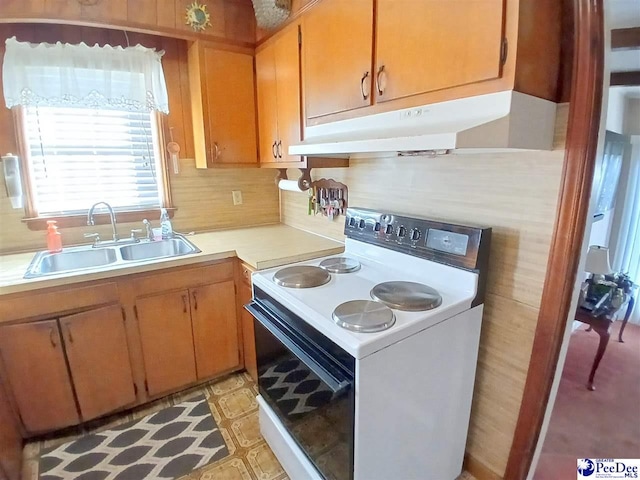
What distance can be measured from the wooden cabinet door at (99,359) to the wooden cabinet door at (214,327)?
0.37 meters

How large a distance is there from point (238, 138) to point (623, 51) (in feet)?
6.36

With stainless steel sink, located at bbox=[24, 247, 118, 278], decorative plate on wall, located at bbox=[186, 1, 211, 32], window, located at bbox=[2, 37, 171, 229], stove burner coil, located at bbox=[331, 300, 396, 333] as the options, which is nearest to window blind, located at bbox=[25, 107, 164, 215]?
window, located at bbox=[2, 37, 171, 229]

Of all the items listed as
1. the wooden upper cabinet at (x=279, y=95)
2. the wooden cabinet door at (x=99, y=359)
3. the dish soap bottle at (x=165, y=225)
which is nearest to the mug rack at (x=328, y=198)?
the wooden upper cabinet at (x=279, y=95)

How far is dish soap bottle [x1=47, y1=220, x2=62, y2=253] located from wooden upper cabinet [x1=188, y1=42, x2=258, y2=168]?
931mm

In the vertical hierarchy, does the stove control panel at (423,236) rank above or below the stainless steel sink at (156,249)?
above

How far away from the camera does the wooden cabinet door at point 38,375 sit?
1.58 metres

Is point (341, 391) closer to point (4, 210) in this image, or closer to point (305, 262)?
point (305, 262)

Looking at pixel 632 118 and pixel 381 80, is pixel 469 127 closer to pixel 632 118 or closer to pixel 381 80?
pixel 381 80

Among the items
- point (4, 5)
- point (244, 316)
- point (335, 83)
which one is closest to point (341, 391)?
point (244, 316)

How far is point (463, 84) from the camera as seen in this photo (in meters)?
Answer: 1.05

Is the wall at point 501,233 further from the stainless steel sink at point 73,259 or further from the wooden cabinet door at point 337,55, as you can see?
the stainless steel sink at point 73,259

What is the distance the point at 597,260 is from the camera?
1.33m

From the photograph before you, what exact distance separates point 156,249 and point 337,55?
1.65 m

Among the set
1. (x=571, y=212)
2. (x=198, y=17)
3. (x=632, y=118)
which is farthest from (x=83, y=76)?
(x=632, y=118)
